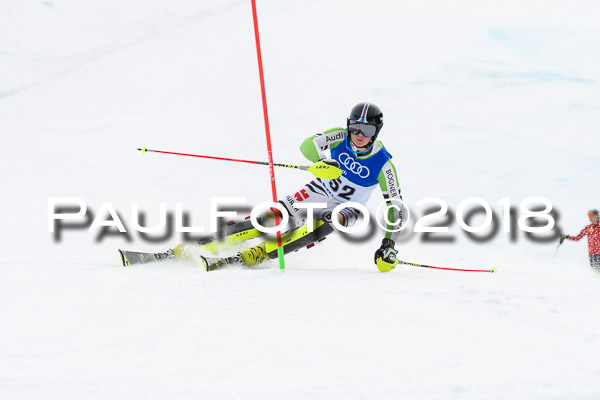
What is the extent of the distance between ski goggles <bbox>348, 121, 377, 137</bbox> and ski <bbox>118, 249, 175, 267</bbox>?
1892 millimetres

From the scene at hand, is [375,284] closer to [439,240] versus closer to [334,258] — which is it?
[334,258]

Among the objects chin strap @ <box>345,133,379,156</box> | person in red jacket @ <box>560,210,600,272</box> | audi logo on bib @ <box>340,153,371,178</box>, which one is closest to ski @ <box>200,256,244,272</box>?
audi logo on bib @ <box>340,153,371,178</box>

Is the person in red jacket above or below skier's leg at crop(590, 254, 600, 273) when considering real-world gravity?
above

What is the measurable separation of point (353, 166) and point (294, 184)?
5.56 m

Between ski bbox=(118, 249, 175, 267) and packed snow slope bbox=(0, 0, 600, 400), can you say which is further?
ski bbox=(118, 249, 175, 267)

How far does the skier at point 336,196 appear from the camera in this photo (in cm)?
489

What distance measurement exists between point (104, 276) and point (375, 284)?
1.95m

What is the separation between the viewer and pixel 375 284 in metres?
4.39

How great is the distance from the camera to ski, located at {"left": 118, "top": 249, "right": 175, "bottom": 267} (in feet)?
16.0

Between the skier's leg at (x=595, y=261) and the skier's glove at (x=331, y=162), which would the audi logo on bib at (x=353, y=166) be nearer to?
the skier's glove at (x=331, y=162)

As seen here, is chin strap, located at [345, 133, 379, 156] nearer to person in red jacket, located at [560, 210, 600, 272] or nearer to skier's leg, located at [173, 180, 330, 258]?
skier's leg, located at [173, 180, 330, 258]

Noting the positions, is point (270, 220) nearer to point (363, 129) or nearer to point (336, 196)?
point (336, 196)

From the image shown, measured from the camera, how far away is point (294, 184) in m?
10.6

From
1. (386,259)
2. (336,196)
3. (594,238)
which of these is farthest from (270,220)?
(594,238)
